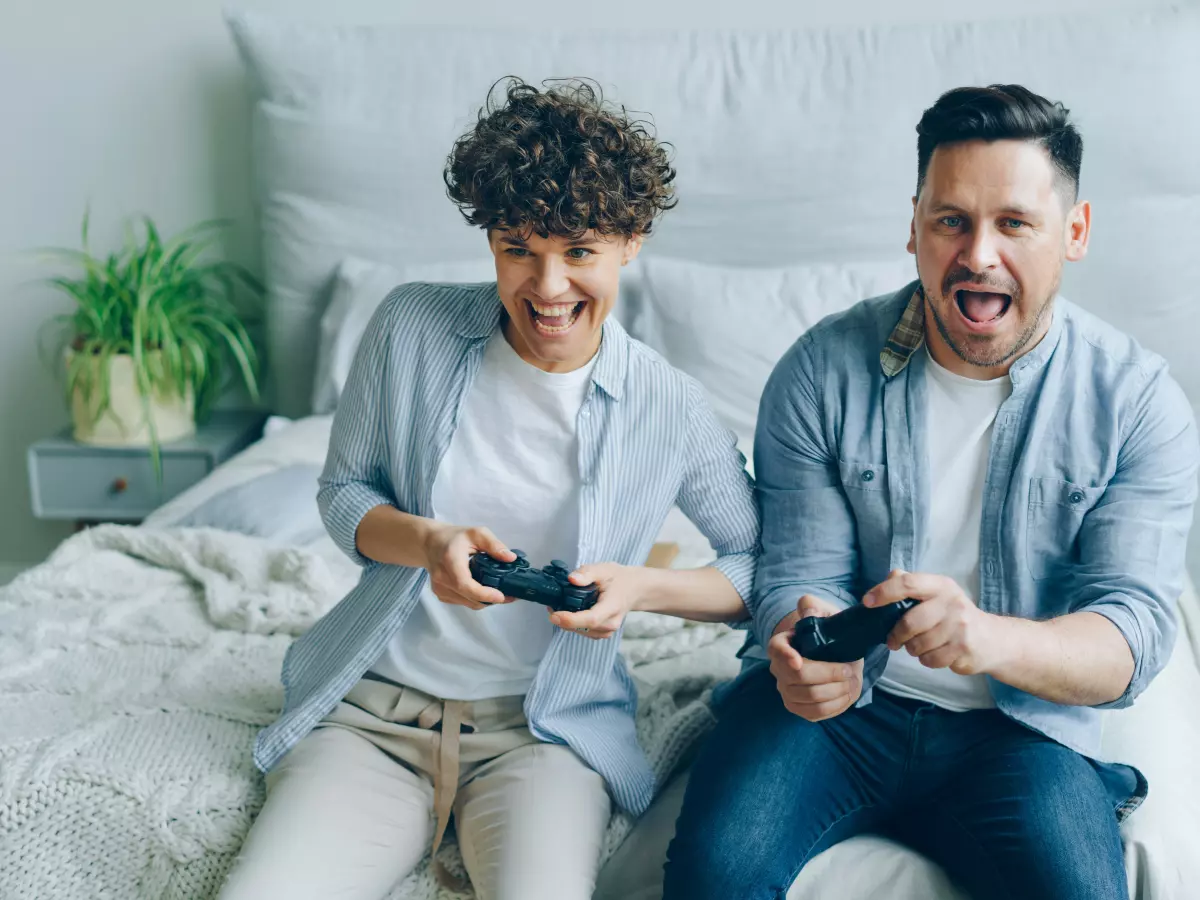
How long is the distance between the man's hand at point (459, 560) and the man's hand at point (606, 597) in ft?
0.22

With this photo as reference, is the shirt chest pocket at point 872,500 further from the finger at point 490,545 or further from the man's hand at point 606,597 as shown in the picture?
the finger at point 490,545

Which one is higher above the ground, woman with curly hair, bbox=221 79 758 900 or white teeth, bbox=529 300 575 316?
white teeth, bbox=529 300 575 316

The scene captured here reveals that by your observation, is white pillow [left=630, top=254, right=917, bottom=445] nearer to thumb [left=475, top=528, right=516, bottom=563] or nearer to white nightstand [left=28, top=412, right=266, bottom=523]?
white nightstand [left=28, top=412, right=266, bottom=523]

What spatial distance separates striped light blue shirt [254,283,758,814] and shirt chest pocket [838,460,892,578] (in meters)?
0.12

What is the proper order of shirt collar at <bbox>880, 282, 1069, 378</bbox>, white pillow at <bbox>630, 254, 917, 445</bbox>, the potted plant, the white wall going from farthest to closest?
1. the white wall
2. the potted plant
3. white pillow at <bbox>630, 254, 917, 445</bbox>
4. shirt collar at <bbox>880, 282, 1069, 378</bbox>

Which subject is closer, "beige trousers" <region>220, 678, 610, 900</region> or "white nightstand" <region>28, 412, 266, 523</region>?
"beige trousers" <region>220, 678, 610, 900</region>

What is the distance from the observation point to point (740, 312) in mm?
2340

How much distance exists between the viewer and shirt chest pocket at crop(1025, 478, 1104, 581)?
48.9 inches

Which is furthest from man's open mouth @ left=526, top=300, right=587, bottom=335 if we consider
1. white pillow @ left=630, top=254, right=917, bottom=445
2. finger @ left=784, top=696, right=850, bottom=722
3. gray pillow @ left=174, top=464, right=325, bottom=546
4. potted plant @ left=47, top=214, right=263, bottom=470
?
potted plant @ left=47, top=214, right=263, bottom=470

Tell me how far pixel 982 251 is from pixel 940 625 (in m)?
0.38

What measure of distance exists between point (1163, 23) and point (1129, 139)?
249 millimetres

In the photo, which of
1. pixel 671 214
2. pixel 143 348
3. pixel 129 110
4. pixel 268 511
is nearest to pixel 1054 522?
pixel 268 511

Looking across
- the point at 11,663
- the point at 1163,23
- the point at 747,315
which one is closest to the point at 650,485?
the point at 11,663

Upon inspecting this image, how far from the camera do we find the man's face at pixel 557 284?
1.19 metres
